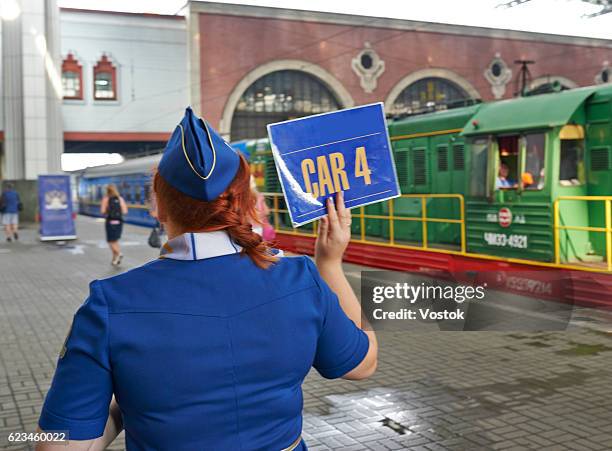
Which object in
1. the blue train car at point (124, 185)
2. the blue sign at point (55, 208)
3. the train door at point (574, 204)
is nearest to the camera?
the train door at point (574, 204)

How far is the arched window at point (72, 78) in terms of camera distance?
3597cm

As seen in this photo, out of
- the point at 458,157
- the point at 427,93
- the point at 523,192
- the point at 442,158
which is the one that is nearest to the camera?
the point at 523,192

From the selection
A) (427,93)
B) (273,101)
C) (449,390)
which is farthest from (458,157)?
(427,93)

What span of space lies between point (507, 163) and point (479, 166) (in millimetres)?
534

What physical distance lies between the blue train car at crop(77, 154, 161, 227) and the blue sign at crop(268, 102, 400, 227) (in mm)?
23437

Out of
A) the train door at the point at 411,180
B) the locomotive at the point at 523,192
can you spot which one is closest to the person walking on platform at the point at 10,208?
the train door at the point at 411,180

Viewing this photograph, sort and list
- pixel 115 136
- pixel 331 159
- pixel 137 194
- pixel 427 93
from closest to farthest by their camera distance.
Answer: pixel 331 159 → pixel 137 194 → pixel 115 136 → pixel 427 93

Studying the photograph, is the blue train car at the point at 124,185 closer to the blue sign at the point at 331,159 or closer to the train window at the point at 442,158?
the train window at the point at 442,158

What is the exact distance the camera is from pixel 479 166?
1195cm

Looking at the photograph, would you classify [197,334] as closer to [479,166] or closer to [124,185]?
[479,166]

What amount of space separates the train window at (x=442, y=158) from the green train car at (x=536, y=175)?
0.49 ft

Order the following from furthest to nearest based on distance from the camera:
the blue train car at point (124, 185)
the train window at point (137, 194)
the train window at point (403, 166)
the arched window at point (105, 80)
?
1. the arched window at point (105, 80)
2. the train window at point (137, 194)
3. the blue train car at point (124, 185)
4. the train window at point (403, 166)

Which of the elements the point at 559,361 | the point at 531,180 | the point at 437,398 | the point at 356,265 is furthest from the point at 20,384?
the point at 356,265

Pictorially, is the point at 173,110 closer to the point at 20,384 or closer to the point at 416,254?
the point at 416,254
